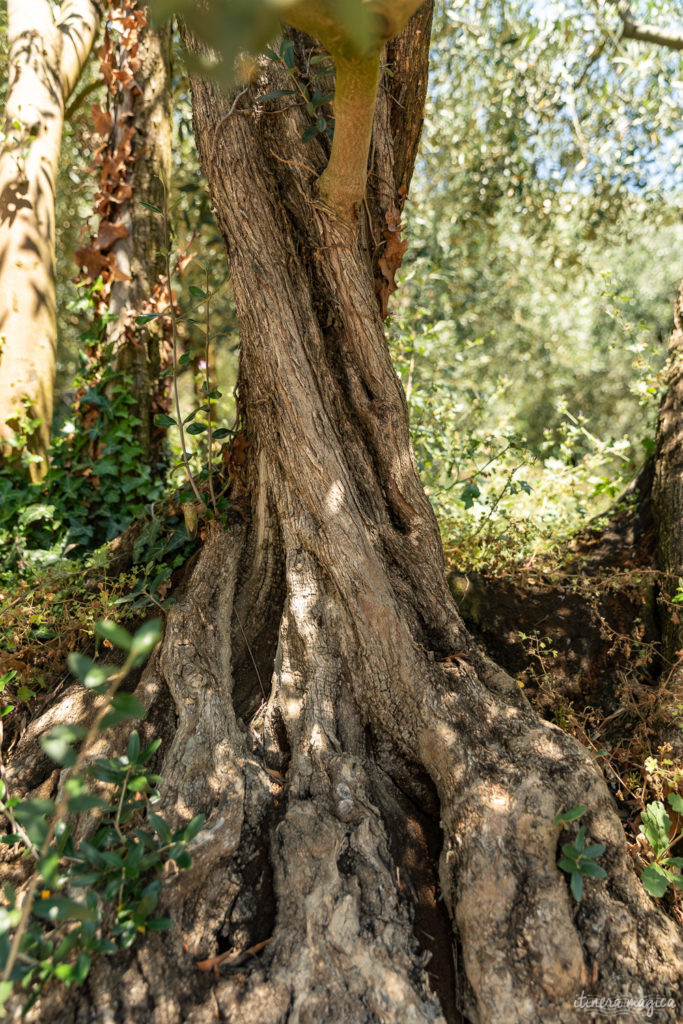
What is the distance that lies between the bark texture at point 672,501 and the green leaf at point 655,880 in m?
0.86

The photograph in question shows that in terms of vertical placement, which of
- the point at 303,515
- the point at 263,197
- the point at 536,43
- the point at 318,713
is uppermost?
the point at 536,43

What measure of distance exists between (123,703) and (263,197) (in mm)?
2733

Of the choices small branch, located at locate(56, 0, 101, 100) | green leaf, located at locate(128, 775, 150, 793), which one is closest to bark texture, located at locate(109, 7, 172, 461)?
small branch, located at locate(56, 0, 101, 100)

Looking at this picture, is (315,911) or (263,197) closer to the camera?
(315,911)

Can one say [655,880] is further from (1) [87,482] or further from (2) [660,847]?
(1) [87,482]

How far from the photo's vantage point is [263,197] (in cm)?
339

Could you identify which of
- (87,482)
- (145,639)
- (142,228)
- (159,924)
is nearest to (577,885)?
(159,924)

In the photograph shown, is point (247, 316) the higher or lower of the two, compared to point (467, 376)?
higher

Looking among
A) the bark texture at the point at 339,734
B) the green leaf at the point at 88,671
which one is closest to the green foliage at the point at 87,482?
the bark texture at the point at 339,734

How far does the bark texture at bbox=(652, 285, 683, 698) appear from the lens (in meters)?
3.29

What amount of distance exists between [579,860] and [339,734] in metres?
1.04

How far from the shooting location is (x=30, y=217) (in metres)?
5.09

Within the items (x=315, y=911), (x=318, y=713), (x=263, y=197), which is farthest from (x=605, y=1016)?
(x=263, y=197)

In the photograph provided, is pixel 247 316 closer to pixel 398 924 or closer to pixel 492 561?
pixel 492 561
